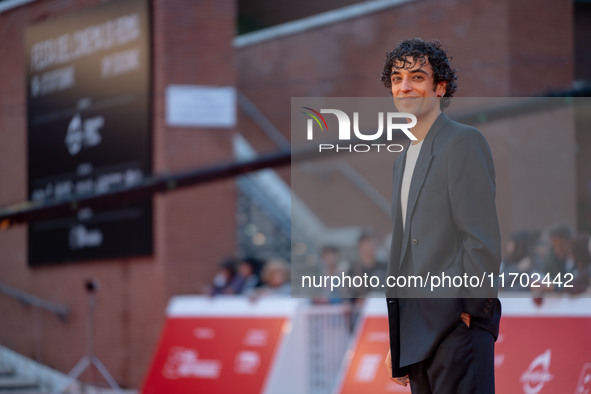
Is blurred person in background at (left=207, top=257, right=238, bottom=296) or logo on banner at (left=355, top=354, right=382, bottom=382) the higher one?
blurred person in background at (left=207, top=257, right=238, bottom=296)

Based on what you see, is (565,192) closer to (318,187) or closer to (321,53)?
(318,187)

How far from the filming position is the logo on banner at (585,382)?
4.94 metres

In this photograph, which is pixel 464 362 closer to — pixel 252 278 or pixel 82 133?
pixel 252 278

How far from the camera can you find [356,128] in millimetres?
3783

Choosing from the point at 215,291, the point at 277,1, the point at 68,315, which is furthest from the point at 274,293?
the point at 277,1

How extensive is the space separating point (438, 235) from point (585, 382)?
2.23 meters

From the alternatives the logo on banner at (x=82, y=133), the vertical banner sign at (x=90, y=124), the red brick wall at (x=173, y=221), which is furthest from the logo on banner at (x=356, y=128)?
the logo on banner at (x=82, y=133)

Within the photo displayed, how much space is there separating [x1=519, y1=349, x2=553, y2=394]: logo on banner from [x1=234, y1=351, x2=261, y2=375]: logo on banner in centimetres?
362

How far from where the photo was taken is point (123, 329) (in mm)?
13695

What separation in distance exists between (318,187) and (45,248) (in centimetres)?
460

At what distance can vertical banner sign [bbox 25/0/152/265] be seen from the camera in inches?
533

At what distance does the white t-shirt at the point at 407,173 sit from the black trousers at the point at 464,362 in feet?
1.61

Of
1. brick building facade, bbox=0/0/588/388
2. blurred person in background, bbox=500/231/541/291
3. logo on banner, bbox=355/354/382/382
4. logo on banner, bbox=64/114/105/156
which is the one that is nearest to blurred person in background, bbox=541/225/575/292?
blurred person in background, bbox=500/231/541/291

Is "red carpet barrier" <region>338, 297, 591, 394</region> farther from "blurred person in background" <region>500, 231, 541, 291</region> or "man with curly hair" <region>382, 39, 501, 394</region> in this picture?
"man with curly hair" <region>382, 39, 501, 394</region>
